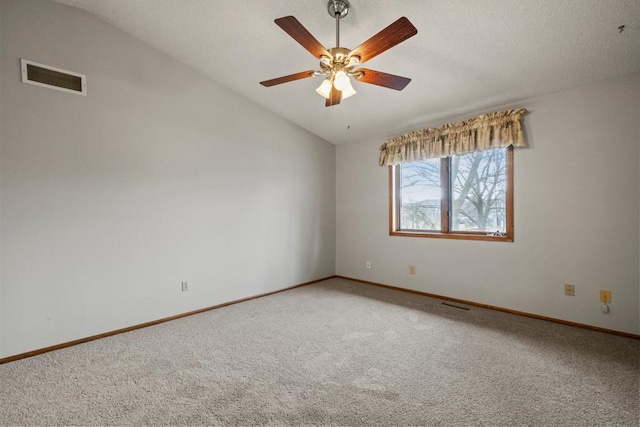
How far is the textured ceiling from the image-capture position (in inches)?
84.8

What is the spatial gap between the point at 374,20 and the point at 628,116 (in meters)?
2.53

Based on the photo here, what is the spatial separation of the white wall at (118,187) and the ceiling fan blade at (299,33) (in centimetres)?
205

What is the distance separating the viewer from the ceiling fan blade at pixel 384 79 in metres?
2.16

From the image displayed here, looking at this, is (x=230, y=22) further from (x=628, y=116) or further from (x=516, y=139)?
(x=628, y=116)

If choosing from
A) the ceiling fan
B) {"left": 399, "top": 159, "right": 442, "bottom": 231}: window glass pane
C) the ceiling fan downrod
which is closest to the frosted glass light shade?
the ceiling fan

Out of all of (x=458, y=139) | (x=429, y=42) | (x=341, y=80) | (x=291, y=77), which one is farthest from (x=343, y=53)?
(x=458, y=139)

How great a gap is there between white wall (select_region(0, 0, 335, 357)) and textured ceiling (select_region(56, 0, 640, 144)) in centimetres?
44

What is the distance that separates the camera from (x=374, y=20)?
2.35 metres

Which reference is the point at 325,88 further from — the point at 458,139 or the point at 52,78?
the point at 52,78

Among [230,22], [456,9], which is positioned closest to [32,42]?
[230,22]

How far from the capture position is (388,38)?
1813 millimetres

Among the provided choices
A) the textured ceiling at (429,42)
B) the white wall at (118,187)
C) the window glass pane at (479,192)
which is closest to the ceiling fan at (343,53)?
the textured ceiling at (429,42)

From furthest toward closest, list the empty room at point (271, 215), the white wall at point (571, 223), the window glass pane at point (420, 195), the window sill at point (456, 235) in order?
the window glass pane at point (420, 195)
the window sill at point (456, 235)
the white wall at point (571, 223)
the empty room at point (271, 215)

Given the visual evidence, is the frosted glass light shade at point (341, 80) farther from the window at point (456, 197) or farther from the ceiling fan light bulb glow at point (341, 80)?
the window at point (456, 197)
